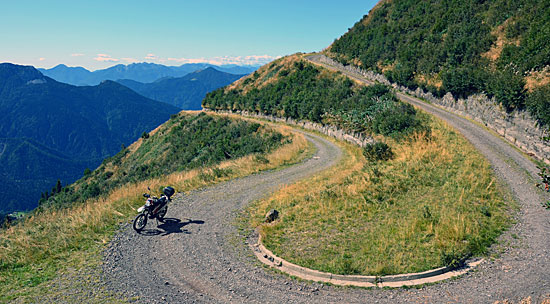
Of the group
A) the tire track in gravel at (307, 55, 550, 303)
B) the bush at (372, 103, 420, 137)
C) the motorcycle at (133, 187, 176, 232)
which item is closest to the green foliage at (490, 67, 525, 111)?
the bush at (372, 103, 420, 137)

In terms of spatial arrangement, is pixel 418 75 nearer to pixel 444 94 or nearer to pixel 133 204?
pixel 444 94

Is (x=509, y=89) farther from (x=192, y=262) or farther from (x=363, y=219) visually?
(x=192, y=262)

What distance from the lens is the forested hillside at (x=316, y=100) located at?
28328 millimetres

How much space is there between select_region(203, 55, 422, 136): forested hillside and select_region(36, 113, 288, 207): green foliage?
24.0ft

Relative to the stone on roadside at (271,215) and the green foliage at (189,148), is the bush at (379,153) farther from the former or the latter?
the green foliage at (189,148)

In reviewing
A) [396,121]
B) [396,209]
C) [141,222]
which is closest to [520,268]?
[396,209]

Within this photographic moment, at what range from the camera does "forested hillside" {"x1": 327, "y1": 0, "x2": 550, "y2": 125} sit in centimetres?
2288

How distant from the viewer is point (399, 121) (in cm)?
2566

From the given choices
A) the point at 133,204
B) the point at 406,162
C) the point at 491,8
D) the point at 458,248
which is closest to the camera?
the point at 458,248

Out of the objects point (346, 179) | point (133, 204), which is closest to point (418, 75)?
point (346, 179)

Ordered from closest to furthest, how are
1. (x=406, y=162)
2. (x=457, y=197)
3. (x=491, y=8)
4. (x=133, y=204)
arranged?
(x=457, y=197), (x=133, y=204), (x=406, y=162), (x=491, y=8)

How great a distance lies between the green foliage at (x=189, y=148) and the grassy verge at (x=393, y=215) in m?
9.73

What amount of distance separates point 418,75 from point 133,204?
3784cm

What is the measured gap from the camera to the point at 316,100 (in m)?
45.1
